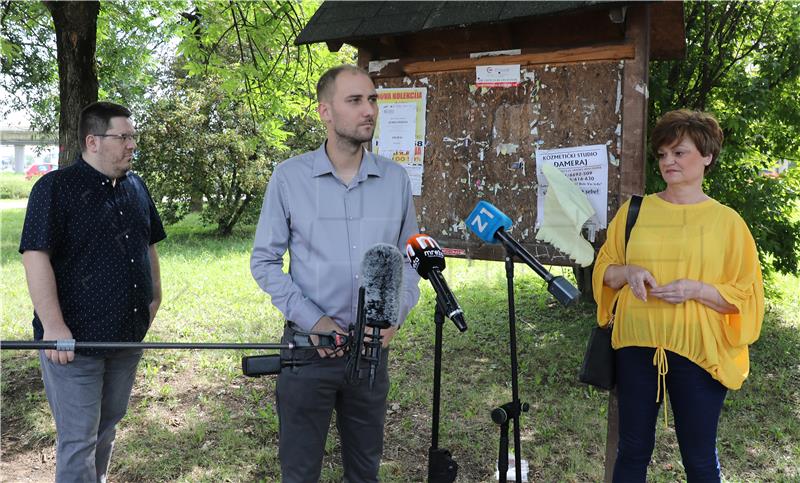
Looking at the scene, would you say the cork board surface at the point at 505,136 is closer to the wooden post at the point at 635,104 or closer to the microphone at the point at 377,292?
the wooden post at the point at 635,104

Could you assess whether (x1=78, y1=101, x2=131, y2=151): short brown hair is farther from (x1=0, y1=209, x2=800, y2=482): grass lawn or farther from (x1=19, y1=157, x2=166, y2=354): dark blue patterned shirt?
(x1=0, y1=209, x2=800, y2=482): grass lawn

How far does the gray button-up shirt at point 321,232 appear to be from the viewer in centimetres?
249

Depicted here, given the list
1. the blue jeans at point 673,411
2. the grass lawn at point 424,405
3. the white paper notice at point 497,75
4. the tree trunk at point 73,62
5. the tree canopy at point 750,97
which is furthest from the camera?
the tree canopy at point 750,97

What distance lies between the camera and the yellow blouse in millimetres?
Result: 2547

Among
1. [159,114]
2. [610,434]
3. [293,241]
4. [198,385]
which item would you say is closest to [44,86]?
[159,114]

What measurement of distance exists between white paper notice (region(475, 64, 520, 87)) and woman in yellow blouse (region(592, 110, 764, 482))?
0.81 meters

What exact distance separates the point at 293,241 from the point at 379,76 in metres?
1.38

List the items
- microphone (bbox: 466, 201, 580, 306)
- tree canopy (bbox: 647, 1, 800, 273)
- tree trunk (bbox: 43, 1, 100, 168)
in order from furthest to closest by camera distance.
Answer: tree canopy (bbox: 647, 1, 800, 273) → tree trunk (bbox: 43, 1, 100, 168) → microphone (bbox: 466, 201, 580, 306)

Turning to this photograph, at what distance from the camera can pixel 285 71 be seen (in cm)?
655

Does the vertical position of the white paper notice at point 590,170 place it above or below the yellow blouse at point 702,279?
above

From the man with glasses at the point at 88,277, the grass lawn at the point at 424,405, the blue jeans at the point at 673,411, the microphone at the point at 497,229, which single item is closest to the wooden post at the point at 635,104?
the blue jeans at the point at 673,411

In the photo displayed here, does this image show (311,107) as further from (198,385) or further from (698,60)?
(698,60)

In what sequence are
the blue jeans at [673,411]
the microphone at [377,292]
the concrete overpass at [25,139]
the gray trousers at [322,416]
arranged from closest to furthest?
1. the microphone at [377,292]
2. the gray trousers at [322,416]
3. the blue jeans at [673,411]
4. the concrete overpass at [25,139]

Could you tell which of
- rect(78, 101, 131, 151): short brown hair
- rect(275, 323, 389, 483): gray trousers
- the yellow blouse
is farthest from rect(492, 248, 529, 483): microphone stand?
rect(78, 101, 131, 151): short brown hair
